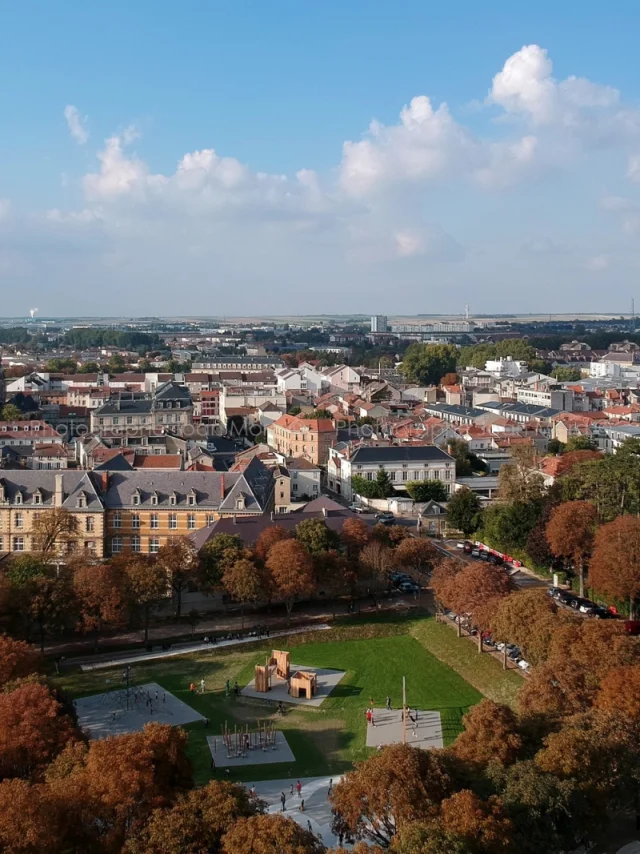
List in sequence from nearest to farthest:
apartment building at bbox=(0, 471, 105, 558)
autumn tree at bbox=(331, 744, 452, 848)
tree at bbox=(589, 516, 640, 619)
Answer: autumn tree at bbox=(331, 744, 452, 848), tree at bbox=(589, 516, 640, 619), apartment building at bbox=(0, 471, 105, 558)

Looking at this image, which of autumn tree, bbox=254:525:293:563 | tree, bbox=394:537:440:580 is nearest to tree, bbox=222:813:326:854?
autumn tree, bbox=254:525:293:563

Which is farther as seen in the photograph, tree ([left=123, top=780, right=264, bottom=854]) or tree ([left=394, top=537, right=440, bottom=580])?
tree ([left=394, top=537, right=440, bottom=580])

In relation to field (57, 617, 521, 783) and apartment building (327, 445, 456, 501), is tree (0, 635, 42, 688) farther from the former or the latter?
apartment building (327, 445, 456, 501)

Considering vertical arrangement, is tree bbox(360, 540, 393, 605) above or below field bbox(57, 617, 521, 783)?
above

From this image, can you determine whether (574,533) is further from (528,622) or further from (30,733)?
(30,733)

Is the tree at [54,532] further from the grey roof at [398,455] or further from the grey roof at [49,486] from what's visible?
the grey roof at [398,455]

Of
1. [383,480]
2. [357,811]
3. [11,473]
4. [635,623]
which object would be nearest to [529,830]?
[357,811]

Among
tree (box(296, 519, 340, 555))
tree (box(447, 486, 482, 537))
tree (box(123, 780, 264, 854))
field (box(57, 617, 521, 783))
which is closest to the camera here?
tree (box(123, 780, 264, 854))
